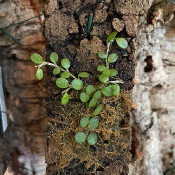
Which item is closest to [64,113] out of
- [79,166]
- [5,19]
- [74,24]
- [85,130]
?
[85,130]

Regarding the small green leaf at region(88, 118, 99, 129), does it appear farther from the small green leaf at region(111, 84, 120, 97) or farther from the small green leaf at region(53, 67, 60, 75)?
the small green leaf at region(53, 67, 60, 75)

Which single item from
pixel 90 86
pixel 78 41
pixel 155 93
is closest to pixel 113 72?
pixel 90 86

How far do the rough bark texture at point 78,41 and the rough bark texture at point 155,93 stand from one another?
Answer: 1.08 feet

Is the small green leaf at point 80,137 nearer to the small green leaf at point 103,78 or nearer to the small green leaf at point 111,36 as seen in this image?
the small green leaf at point 103,78

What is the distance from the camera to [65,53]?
112cm

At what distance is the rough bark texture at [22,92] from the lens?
1.48 meters

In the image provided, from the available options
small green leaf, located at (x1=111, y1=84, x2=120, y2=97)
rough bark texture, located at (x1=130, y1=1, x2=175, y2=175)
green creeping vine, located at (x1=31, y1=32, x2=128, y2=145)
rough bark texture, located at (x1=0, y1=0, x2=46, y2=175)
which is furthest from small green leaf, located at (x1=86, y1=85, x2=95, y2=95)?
rough bark texture, located at (x1=0, y1=0, x2=46, y2=175)

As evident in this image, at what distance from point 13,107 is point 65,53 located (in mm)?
840

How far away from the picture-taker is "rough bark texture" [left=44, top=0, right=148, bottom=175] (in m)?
1.08

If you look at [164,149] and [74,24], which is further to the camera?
[164,149]

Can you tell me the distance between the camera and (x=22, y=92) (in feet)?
5.32

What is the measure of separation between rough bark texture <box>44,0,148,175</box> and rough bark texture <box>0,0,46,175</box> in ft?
1.46

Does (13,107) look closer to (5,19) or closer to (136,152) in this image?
(5,19)

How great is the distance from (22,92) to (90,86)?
77 centimetres
